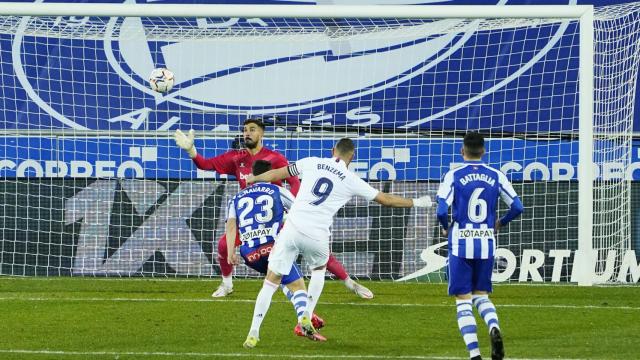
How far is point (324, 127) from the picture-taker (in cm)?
1861

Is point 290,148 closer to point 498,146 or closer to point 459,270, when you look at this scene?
point 498,146

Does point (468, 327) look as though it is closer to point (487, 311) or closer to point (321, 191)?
point (487, 311)

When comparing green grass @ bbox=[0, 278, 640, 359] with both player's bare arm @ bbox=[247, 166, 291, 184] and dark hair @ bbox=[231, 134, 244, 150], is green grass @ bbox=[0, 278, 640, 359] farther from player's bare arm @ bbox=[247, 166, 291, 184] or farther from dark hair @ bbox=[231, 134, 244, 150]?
dark hair @ bbox=[231, 134, 244, 150]

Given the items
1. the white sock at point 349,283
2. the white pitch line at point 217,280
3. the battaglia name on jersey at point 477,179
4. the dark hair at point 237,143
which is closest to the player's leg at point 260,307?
the battaglia name on jersey at point 477,179

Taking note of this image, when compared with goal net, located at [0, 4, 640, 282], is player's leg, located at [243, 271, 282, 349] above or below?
below

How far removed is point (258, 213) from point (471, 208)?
2.74m

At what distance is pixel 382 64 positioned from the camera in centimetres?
2064

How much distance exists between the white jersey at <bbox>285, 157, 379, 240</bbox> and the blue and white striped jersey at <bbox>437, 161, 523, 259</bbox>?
1.19 metres

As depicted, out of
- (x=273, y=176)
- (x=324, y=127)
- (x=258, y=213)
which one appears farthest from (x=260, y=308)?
(x=324, y=127)

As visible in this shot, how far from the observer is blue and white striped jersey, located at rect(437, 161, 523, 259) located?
9.77 metres

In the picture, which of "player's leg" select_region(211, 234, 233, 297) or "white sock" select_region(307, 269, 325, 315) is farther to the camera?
"player's leg" select_region(211, 234, 233, 297)

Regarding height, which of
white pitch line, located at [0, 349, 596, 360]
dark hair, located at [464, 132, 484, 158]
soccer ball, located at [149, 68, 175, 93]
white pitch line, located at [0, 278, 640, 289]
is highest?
soccer ball, located at [149, 68, 175, 93]

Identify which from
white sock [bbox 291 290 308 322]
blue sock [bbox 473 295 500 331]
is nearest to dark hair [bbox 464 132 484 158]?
blue sock [bbox 473 295 500 331]

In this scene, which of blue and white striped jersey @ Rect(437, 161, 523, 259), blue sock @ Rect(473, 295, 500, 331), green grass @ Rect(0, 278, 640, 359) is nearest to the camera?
blue sock @ Rect(473, 295, 500, 331)
